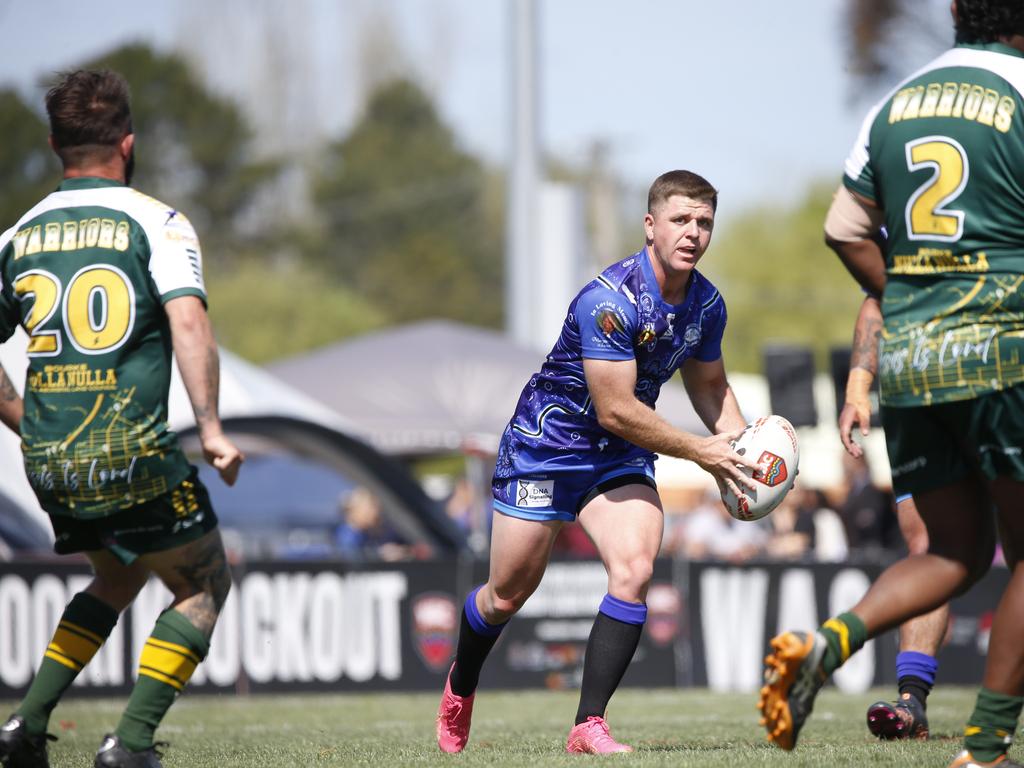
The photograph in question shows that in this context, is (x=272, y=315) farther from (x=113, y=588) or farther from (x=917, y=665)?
(x=113, y=588)

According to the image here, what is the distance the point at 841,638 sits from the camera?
14.6ft

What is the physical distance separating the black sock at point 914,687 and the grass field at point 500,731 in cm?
22

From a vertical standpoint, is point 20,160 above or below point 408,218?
above

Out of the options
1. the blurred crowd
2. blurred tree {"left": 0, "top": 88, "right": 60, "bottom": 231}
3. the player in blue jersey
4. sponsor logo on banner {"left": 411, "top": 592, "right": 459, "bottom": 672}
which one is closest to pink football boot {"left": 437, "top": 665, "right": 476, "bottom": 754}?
the player in blue jersey

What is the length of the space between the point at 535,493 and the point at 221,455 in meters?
1.75

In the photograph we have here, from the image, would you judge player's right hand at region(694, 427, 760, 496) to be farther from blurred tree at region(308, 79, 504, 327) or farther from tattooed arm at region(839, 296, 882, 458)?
blurred tree at region(308, 79, 504, 327)

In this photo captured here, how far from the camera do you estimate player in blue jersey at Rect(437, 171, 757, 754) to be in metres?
5.77

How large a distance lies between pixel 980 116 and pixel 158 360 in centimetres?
266

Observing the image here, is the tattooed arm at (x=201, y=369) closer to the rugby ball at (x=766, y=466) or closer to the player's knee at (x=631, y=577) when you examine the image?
the player's knee at (x=631, y=577)

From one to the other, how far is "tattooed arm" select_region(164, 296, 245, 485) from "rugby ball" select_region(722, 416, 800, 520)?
1997 mm

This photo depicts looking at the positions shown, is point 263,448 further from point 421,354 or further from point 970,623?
point 970,623

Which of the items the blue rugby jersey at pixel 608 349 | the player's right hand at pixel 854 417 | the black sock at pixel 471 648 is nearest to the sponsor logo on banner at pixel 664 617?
the black sock at pixel 471 648

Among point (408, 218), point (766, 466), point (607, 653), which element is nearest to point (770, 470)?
point (766, 466)

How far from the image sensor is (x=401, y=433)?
66.9 feet
